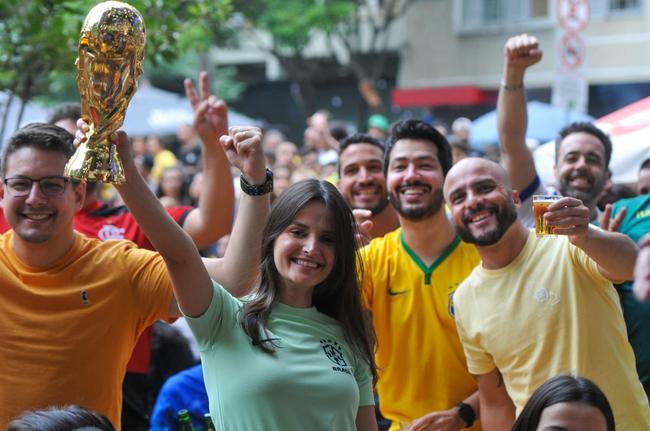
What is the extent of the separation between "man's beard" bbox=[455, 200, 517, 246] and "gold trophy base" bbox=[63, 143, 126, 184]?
5.55ft

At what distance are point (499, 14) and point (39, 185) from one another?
21215 mm

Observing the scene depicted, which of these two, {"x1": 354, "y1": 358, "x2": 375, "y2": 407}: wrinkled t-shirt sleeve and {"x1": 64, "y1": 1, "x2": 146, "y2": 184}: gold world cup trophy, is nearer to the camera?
Result: {"x1": 64, "y1": 1, "x2": 146, "y2": 184}: gold world cup trophy

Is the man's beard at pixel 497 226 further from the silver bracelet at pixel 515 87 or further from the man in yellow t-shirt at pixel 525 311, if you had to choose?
the silver bracelet at pixel 515 87

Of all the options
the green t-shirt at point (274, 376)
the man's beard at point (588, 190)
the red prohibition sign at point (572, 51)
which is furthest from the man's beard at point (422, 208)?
the red prohibition sign at point (572, 51)

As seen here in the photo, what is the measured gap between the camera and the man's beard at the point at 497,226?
175 inches

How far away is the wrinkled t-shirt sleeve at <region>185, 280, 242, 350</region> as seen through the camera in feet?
11.8

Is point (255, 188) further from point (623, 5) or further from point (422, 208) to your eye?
point (623, 5)

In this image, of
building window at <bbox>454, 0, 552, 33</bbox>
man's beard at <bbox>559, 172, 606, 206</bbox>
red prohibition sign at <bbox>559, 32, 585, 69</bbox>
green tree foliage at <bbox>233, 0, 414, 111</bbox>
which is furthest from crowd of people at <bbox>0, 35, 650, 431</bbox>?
building window at <bbox>454, 0, 552, 33</bbox>

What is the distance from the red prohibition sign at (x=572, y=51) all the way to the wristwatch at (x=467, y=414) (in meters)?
6.84

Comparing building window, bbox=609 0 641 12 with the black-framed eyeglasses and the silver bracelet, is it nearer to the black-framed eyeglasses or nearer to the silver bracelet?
the silver bracelet

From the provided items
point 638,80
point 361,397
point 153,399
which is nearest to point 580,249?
point 361,397

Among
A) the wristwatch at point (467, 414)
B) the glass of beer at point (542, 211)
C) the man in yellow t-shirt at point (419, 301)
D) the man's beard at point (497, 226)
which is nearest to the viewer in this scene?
the glass of beer at point (542, 211)

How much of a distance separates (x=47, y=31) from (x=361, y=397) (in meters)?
3.19

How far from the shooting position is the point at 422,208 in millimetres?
5117
